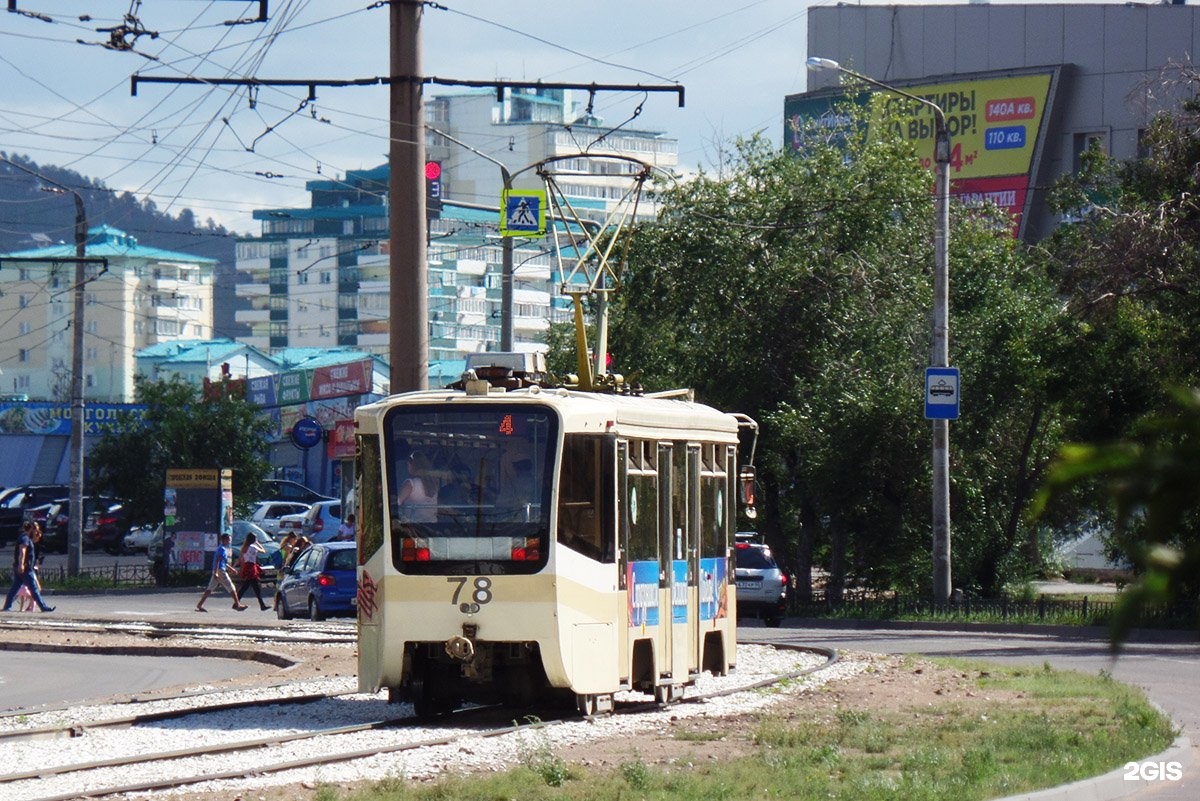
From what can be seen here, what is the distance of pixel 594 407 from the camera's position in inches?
556

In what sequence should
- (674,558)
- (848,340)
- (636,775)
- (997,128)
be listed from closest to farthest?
(636,775) < (674,558) < (848,340) < (997,128)

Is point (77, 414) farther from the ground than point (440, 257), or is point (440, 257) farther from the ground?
point (440, 257)

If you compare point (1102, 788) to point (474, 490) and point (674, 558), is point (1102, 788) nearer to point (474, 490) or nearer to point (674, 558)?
point (474, 490)

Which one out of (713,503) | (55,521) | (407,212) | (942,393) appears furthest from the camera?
(55,521)

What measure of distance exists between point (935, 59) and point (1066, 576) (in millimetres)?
27704

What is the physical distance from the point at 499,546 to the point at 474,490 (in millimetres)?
502

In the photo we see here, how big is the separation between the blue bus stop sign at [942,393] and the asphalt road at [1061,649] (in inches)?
146

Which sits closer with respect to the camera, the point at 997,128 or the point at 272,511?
the point at 272,511

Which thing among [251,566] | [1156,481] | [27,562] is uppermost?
[1156,481]

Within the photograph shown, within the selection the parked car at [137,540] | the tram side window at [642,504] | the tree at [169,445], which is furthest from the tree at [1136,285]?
the parked car at [137,540]

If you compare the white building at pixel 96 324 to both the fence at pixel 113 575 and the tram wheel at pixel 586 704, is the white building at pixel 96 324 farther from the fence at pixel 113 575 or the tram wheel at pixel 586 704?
the tram wheel at pixel 586 704

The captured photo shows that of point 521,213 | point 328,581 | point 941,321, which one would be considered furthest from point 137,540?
point 941,321

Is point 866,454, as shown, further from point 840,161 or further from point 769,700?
point 769,700

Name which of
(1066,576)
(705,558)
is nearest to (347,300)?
(1066,576)
